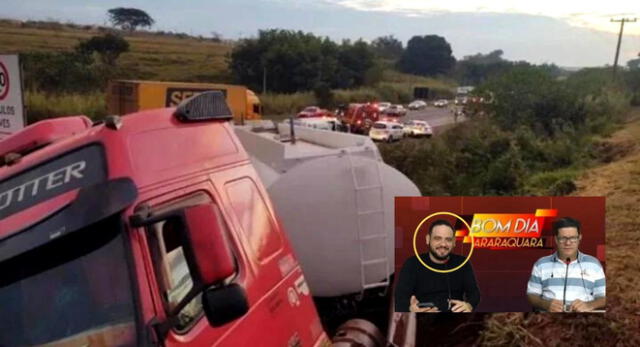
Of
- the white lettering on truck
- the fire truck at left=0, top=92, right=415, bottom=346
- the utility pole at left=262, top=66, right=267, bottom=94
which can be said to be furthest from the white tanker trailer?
the utility pole at left=262, top=66, right=267, bottom=94

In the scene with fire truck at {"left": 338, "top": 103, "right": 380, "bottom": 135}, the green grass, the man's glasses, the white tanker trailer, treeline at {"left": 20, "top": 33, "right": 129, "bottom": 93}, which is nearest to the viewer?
the white tanker trailer

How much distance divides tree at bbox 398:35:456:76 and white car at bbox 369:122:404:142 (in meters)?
73.6

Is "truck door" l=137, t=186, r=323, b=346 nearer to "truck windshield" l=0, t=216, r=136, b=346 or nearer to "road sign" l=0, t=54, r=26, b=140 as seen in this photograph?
"truck windshield" l=0, t=216, r=136, b=346

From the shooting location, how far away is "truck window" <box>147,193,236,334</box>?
8.49ft

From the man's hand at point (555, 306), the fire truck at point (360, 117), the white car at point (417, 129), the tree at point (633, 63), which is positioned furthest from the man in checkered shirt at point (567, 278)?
the tree at point (633, 63)

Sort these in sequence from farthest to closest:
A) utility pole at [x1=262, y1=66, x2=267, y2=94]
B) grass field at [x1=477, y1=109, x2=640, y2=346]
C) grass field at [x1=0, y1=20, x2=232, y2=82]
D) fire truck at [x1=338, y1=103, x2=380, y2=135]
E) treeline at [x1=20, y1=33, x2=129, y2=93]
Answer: utility pole at [x1=262, y1=66, x2=267, y2=94] → grass field at [x1=0, y1=20, x2=232, y2=82] → treeline at [x1=20, y1=33, x2=129, y2=93] → fire truck at [x1=338, y1=103, x2=380, y2=135] → grass field at [x1=477, y1=109, x2=640, y2=346]

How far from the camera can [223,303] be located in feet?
7.94

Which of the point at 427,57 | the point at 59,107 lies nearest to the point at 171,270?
the point at 59,107

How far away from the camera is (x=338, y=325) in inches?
227

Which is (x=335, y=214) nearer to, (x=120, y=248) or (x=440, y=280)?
(x=440, y=280)

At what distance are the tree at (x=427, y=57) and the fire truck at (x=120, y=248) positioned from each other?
340ft

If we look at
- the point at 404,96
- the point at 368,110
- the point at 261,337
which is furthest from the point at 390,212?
the point at 404,96

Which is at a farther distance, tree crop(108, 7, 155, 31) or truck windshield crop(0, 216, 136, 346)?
tree crop(108, 7, 155, 31)

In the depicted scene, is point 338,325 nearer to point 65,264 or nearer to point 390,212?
→ point 390,212
